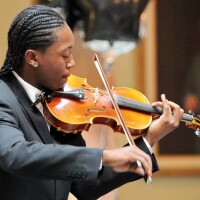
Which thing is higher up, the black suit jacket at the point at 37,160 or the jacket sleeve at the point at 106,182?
the black suit jacket at the point at 37,160

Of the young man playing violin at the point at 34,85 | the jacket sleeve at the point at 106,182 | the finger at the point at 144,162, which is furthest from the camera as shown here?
the jacket sleeve at the point at 106,182

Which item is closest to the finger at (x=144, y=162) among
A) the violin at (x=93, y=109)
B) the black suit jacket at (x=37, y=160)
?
the black suit jacket at (x=37, y=160)

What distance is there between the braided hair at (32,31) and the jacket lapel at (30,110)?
0.04 meters

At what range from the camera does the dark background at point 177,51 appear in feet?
11.0

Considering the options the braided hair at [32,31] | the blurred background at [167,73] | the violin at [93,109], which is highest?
the braided hair at [32,31]

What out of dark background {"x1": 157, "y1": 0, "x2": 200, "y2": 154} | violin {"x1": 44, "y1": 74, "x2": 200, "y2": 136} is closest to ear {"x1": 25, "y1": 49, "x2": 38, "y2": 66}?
violin {"x1": 44, "y1": 74, "x2": 200, "y2": 136}

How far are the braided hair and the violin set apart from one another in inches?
5.5

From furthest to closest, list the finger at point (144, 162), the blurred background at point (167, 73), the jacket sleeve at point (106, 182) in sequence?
the blurred background at point (167, 73) → the jacket sleeve at point (106, 182) → the finger at point (144, 162)

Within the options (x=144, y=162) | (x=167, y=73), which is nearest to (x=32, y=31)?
(x=144, y=162)

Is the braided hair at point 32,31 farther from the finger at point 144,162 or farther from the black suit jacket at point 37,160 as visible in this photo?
the finger at point 144,162

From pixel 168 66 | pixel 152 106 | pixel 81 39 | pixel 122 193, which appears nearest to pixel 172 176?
pixel 122 193

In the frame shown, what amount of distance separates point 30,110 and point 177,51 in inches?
72.7

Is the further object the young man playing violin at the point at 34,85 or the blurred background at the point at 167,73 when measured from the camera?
the blurred background at the point at 167,73

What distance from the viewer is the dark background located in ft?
11.0
